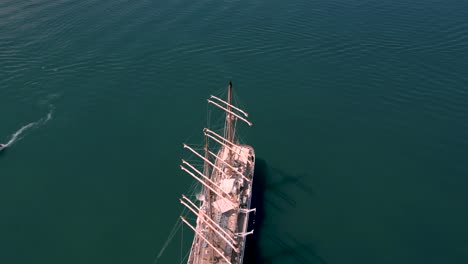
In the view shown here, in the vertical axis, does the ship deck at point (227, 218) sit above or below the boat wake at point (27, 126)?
below

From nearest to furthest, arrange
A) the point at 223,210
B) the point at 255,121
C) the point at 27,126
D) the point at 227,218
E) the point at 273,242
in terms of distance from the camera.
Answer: the point at 223,210
the point at 227,218
the point at 273,242
the point at 27,126
the point at 255,121

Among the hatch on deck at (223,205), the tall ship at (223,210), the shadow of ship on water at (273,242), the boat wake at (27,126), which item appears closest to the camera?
the tall ship at (223,210)

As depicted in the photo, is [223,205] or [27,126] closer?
[223,205]

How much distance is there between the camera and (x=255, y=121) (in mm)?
93188

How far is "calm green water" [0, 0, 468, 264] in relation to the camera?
68.2 metres

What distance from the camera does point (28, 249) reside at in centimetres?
6469

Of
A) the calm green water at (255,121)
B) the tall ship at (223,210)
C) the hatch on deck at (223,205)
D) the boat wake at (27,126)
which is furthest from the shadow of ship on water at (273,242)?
the boat wake at (27,126)

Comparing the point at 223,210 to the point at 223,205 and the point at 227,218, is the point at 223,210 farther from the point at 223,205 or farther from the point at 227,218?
the point at 227,218

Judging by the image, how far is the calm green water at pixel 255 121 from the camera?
2687 inches

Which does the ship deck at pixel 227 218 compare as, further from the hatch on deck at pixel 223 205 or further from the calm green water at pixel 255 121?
the calm green water at pixel 255 121

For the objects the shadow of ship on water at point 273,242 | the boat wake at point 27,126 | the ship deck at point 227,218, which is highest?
the boat wake at point 27,126

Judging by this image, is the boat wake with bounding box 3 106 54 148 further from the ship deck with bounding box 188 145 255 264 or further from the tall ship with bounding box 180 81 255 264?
the ship deck with bounding box 188 145 255 264

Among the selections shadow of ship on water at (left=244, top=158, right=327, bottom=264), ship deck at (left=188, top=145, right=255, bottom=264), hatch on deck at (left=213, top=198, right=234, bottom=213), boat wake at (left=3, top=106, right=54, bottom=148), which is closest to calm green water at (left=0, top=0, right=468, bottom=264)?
shadow of ship on water at (left=244, top=158, right=327, bottom=264)

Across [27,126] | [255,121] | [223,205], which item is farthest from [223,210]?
[27,126]
